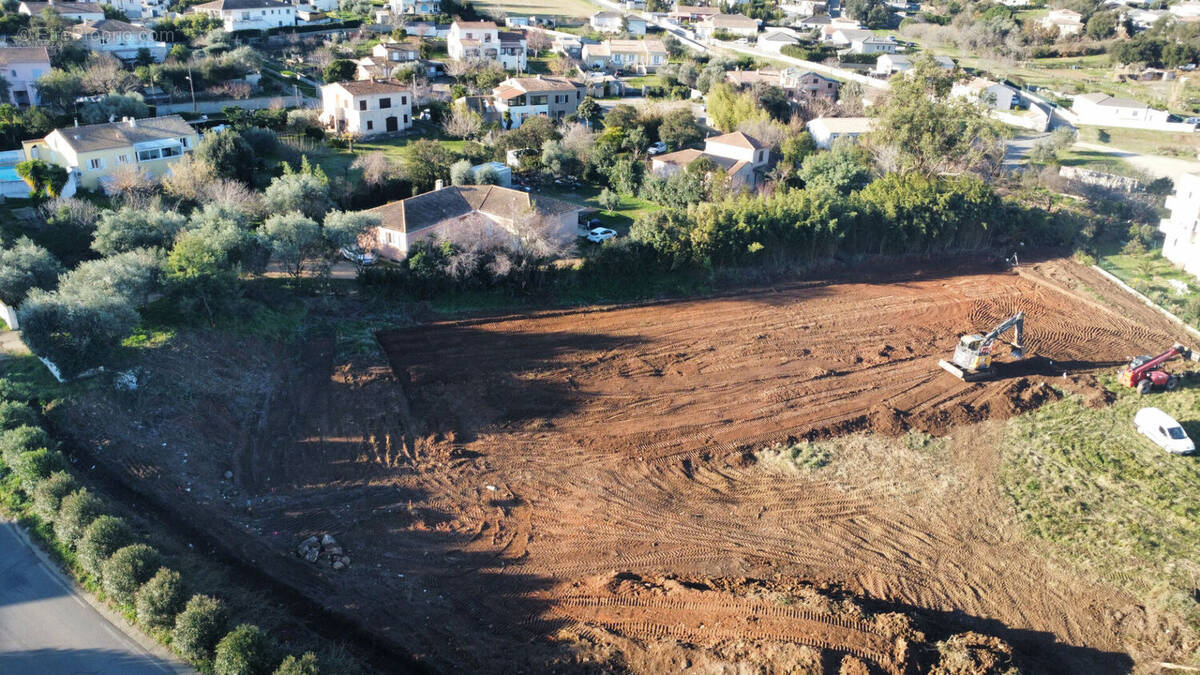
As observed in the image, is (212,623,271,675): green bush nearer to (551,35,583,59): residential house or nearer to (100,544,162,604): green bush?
(100,544,162,604): green bush

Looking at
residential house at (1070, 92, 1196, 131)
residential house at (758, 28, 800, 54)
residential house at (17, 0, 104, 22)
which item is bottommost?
residential house at (1070, 92, 1196, 131)

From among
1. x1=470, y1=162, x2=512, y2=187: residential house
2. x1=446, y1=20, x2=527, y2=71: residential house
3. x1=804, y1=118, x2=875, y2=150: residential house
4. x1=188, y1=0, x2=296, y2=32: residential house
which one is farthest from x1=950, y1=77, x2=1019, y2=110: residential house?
x1=188, y1=0, x2=296, y2=32: residential house

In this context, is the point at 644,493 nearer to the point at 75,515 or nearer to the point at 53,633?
the point at 75,515

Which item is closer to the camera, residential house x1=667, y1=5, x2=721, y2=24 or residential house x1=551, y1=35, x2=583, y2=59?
residential house x1=551, y1=35, x2=583, y2=59

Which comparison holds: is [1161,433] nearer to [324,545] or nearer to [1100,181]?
[324,545]

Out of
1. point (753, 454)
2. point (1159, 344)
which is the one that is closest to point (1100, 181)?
point (1159, 344)

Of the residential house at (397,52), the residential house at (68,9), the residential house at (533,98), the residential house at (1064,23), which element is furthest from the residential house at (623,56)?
the residential house at (1064,23)

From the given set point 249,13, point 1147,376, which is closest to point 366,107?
point 249,13
